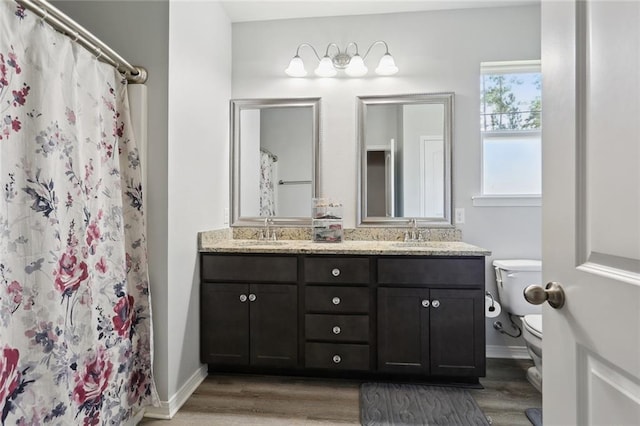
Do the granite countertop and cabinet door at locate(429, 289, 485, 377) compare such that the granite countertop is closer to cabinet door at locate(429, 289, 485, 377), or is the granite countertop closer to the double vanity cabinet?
the double vanity cabinet

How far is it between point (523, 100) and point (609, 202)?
7.59 ft

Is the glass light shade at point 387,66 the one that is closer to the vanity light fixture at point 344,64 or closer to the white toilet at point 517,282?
the vanity light fixture at point 344,64

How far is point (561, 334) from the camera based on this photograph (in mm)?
672

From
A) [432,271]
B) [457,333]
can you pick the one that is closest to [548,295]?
[432,271]

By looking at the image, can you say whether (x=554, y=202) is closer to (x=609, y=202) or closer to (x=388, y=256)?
(x=609, y=202)

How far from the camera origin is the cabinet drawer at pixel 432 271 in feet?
6.37

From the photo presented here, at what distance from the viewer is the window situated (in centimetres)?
243

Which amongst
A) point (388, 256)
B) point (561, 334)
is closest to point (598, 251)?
point (561, 334)

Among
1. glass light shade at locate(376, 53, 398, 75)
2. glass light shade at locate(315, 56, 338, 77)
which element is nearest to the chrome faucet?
glass light shade at locate(315, 56, 338, 77)

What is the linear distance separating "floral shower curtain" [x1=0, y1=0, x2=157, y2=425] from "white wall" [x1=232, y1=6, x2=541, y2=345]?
1.32 metres

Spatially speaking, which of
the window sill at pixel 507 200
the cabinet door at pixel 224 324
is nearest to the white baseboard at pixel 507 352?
the window sill at pixel 507 200

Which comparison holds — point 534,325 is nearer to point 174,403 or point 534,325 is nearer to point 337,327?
point 337,327

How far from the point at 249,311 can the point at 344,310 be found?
1.96 feet

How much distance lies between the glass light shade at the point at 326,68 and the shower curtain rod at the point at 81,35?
1245mm
